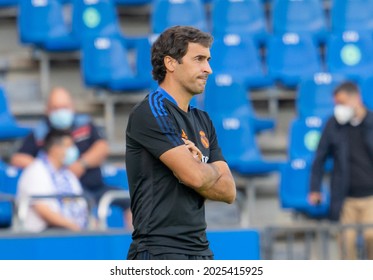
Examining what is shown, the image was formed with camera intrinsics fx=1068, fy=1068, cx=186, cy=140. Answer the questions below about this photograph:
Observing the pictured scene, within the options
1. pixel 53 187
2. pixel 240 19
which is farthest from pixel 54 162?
pixel 240 19

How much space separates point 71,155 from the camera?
28.3 feet

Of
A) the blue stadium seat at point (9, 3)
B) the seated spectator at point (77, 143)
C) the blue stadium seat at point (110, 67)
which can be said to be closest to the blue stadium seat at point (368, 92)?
the blue stadium seat at point (110, 67)

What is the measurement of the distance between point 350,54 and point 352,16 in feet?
1.95

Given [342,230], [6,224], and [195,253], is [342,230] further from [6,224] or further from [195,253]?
[195,253]

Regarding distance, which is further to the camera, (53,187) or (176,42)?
(53,187)

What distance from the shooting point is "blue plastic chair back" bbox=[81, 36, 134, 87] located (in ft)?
32.2

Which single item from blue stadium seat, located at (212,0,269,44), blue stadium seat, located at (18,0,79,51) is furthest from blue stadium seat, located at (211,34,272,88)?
blue stadium seat, located at (18,0,79,51)

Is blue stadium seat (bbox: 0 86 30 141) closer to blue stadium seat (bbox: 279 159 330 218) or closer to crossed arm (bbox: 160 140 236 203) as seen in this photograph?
blue stadium seat (bbox: 279 159 330 218)

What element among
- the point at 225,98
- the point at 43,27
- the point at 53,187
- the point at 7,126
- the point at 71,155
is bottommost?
the point at 53,187

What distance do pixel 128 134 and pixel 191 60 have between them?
1.30ft

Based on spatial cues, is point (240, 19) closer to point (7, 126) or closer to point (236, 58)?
point (236, 58)

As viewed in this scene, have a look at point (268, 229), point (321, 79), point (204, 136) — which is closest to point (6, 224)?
point (268, 229)

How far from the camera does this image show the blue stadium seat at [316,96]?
9.77 m

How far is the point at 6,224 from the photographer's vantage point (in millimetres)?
8273
